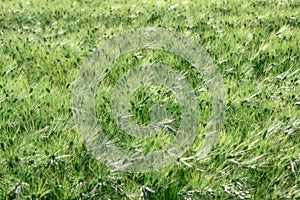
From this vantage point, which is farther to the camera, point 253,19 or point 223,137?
point 253,19

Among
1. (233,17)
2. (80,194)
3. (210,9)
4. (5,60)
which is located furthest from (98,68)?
(210,9)

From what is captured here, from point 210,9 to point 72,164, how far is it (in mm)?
5408

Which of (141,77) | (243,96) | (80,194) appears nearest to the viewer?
(80,194)

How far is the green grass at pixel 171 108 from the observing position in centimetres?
248

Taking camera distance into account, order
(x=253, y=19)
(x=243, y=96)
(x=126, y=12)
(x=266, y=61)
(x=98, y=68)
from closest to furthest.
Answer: (x=243, y=96)
(x=98, y=68)
(x=266, y=61)
(x=253, y=19)
(x=126, y=12)

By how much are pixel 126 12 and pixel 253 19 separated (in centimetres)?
226

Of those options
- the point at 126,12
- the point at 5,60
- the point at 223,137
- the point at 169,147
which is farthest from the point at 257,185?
the point at 126,12

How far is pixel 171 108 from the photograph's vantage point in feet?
11.0

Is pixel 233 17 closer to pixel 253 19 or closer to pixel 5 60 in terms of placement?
pixel 253 19

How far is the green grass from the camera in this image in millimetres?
2479

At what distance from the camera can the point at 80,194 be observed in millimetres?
2422

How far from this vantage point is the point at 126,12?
7316mm

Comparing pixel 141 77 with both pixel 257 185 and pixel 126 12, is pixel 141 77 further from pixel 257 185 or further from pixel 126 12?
pixel 126 12

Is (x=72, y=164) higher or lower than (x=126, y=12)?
higher
